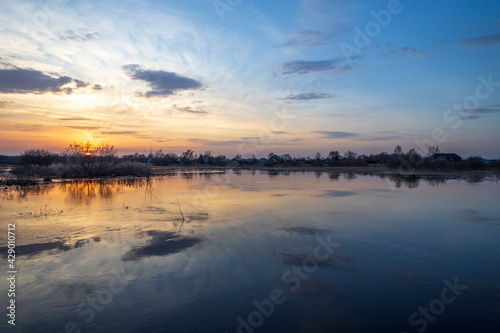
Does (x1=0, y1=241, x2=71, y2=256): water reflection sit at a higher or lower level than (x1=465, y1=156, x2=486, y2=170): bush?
lower

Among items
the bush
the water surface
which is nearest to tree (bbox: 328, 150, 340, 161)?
the bush

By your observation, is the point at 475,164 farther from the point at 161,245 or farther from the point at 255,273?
the point at 161,245

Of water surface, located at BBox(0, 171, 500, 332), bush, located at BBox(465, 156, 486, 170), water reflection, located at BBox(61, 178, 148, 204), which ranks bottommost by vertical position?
water surface, located at BBox(0, 171, 500, 332)

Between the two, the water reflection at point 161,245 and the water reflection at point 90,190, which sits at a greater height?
the water reflection at point 90,190

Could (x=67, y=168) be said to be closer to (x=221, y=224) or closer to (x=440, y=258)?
(x=221, y=224)

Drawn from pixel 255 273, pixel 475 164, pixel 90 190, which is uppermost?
pixel 475 164

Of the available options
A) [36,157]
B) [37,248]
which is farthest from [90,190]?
[36,157]

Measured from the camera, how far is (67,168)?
31328 mm

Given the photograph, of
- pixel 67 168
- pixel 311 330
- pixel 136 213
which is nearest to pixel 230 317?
pixel 311 330

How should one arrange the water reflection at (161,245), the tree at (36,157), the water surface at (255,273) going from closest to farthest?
the water surface at (255,273), the water reflection at (161,245), the tree at (36,157)

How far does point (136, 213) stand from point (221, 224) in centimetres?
404

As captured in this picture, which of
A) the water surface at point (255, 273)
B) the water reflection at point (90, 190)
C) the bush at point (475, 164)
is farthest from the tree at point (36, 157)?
the bush at point (475, 164)

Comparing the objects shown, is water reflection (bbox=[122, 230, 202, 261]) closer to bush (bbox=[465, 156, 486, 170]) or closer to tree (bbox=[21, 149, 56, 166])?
tree (bbox=[21, 149, 56, 166])

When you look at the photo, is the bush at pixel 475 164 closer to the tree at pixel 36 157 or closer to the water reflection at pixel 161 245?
the water reflection at pixel 161 245
